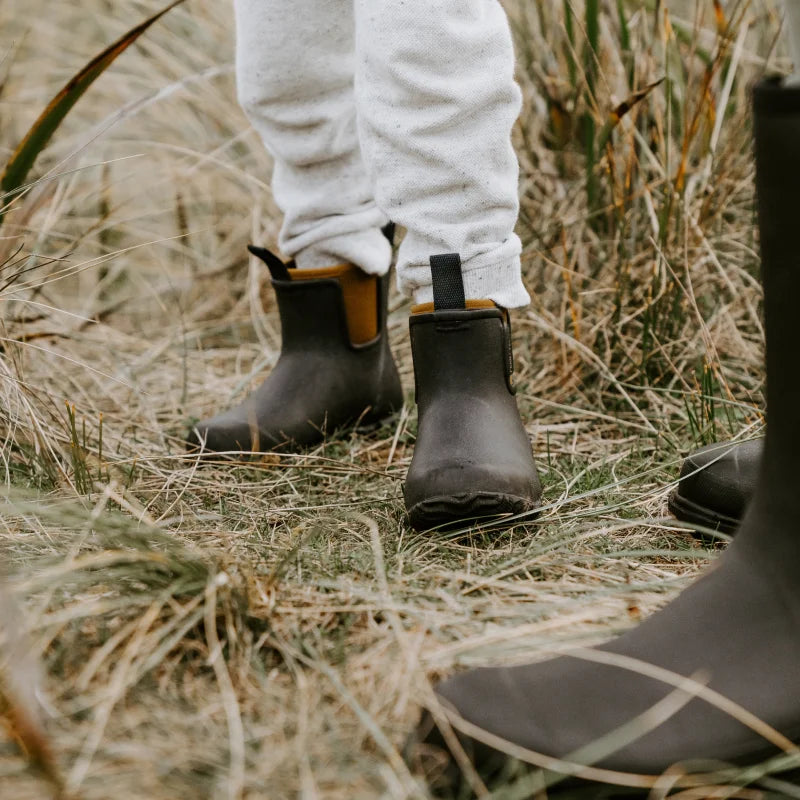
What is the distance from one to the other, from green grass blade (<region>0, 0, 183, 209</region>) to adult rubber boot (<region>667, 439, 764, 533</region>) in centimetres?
77

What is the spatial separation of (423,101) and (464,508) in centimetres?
39

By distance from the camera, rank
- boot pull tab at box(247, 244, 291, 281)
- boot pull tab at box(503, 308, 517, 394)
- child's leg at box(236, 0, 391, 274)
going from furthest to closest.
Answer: boot pull tab at box(247, 244, 291, 281)
child's leg at box(236, 0, 391, 274)
boot pull tab at box(503, 308, 517, 394)

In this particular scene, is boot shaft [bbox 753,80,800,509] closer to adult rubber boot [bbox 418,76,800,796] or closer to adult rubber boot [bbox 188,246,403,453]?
adult rubber boot [bbox 418,76,800,796]

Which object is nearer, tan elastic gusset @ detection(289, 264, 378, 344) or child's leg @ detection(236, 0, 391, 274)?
child's leg @ detection(236, 0, 391, 274)

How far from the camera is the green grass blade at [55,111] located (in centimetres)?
111

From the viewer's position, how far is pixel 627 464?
3.72 feet

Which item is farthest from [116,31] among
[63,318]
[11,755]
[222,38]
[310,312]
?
[11,755]

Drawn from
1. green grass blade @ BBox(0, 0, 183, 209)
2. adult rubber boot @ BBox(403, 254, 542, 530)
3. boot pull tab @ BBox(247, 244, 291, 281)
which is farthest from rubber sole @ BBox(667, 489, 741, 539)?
green grass blade @ BBox(0, 0, 183, 209)

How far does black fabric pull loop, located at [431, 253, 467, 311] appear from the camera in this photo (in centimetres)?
98

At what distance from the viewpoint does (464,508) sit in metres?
0.92

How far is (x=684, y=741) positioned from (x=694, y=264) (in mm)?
986

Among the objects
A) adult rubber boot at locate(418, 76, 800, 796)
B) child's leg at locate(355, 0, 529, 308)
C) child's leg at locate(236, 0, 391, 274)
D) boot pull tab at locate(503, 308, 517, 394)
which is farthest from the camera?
child's leg at locate(236, 0, 391, 274)

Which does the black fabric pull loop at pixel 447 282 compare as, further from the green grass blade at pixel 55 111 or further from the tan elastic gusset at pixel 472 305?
the green grass blade at pixel 55 111

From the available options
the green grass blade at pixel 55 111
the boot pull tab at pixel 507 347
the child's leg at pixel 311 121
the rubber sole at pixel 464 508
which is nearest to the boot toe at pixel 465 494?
the rubber sole at pixel 464 508
